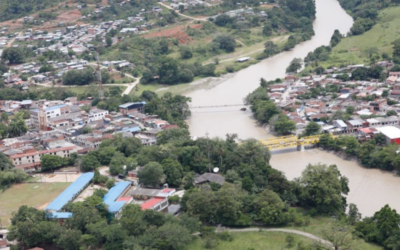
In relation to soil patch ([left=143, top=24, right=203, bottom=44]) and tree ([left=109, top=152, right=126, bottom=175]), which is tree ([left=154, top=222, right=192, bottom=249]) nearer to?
tree ([left=109, top=152, right=126, bottom=175])

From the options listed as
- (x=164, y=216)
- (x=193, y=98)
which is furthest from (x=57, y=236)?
(x=193, y=98)

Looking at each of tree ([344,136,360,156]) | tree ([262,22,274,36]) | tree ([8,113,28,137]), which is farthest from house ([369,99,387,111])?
tree ([262,22,274,36])

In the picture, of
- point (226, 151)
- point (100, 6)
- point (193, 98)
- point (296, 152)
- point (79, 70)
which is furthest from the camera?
point (100, 6)

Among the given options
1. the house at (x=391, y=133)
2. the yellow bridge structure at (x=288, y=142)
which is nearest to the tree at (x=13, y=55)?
the yellow bridge structure at (x=288, y=142)

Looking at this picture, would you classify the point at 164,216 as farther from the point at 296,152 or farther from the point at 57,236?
the point at 296,152

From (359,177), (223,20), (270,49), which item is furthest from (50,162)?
(223,20)

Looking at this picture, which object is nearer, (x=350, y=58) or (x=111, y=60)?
(x=350, y=58)
